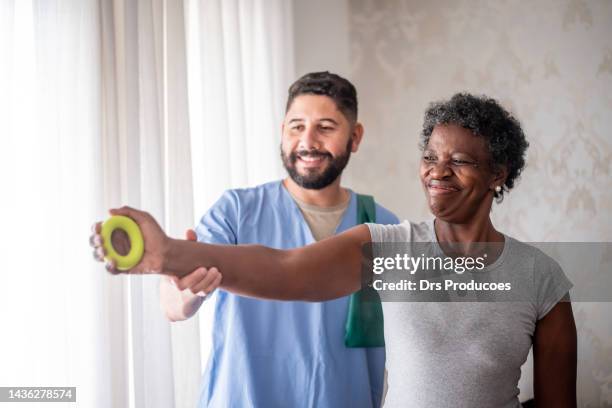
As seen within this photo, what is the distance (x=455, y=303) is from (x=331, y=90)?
0.75 m

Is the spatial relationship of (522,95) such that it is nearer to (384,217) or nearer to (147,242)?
(384,217)

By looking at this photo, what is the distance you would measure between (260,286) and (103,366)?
794 mm

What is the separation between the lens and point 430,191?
126 centimetres

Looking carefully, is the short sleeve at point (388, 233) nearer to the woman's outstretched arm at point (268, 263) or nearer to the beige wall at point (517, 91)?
the woman's outstretched arm at point (268, 263)

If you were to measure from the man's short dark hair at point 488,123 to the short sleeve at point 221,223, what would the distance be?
1.71 ft

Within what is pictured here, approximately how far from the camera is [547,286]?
1.22 m

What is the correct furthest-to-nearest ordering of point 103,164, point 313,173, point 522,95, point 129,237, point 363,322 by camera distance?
point 522,95 → point 103,164 → point 313,173 → point 363,322 → point 129,237

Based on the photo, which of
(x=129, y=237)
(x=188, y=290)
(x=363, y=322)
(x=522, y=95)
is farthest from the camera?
(x=522, y=95)

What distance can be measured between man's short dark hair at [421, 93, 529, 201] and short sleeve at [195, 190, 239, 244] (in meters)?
0.52

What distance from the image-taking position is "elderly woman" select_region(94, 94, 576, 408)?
1140 millimetres

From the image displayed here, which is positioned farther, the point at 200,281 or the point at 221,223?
the point at 221,223

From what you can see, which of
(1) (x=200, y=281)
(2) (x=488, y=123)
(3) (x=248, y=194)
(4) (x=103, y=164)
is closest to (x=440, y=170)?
(2) (x=488, y=123)

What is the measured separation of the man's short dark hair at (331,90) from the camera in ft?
5.72

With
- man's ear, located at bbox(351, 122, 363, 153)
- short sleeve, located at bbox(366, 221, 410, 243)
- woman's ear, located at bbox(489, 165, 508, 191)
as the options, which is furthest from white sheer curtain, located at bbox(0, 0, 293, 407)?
woman's ear, located at bbox(489, 165, 508, 191)
